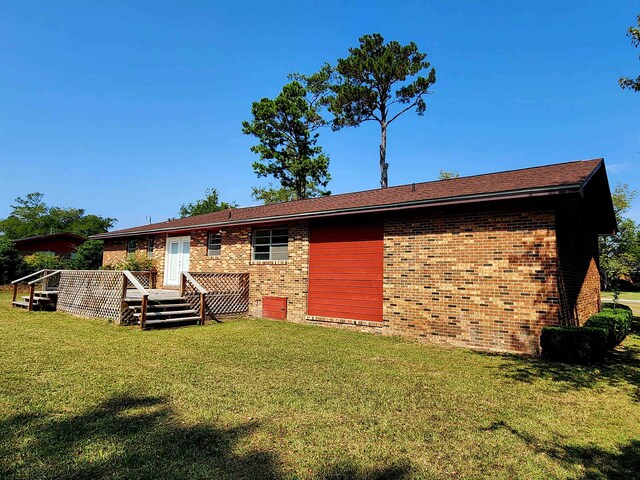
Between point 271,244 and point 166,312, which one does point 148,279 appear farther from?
point 271,244

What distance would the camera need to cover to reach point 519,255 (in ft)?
26.0

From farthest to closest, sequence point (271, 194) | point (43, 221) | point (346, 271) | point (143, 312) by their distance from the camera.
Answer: point (43, 221) → point (271, 194) → point (346, 271) → point (143, 312)

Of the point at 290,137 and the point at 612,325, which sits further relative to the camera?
the point at 290,137

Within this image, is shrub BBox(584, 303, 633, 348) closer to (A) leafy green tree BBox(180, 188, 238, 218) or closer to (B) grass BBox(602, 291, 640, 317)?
(B) grass BBox(602, 291, 640, 317)

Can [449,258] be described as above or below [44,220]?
below

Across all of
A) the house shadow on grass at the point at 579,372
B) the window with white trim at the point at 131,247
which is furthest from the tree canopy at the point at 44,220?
the house shadow on grass at the point at 579,372

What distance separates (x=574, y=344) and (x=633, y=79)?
940 centimetres

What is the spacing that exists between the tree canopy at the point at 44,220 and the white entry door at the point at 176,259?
2162 inches

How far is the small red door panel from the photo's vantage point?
1218cm

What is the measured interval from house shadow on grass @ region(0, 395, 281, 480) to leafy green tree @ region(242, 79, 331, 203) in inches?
1140

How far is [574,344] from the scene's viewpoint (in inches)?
265

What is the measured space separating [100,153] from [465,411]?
31.1 meters

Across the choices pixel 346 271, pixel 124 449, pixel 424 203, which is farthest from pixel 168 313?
pixel 424 203

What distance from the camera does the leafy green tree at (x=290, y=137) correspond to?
3180 cm
